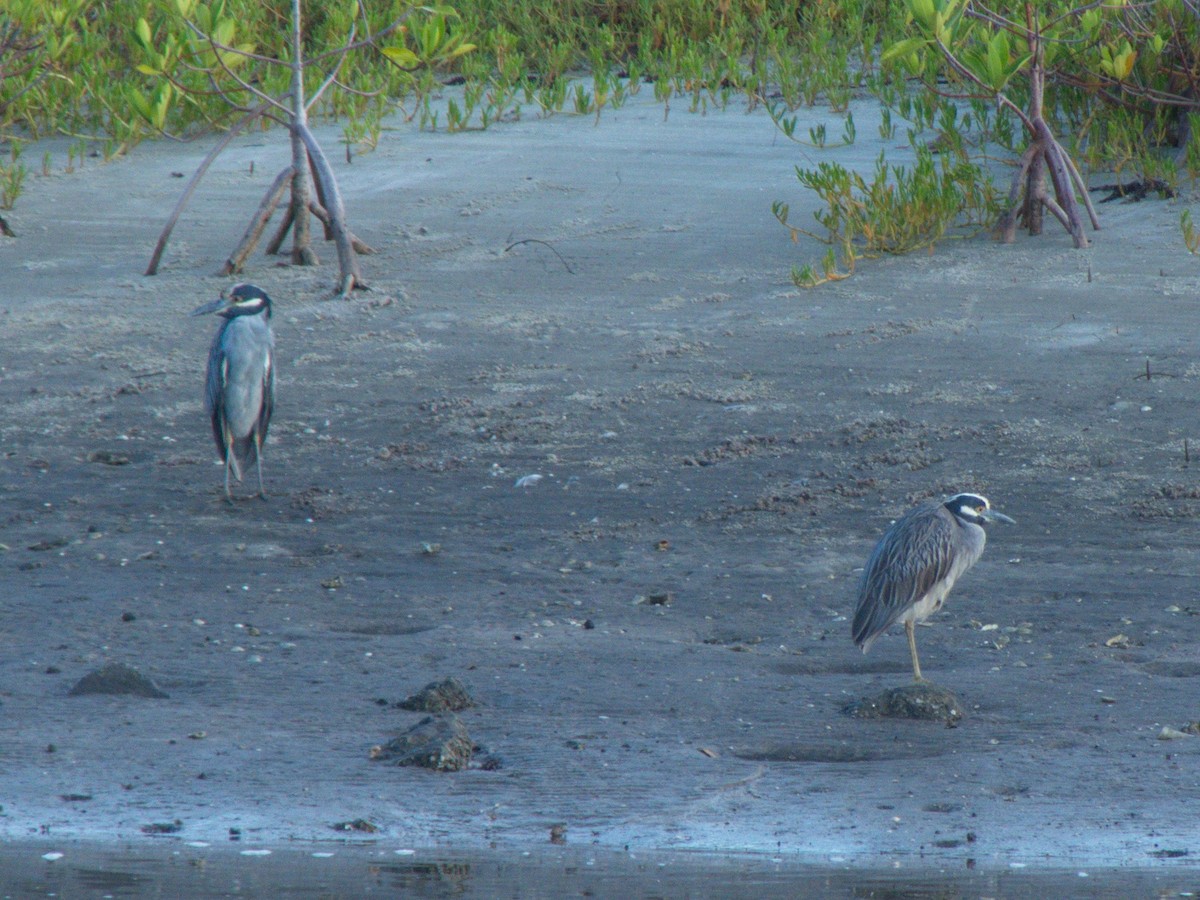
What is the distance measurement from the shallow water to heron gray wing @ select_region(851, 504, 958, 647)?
4.53 ft

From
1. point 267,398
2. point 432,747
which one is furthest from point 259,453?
point 432,747

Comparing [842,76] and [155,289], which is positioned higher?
[842,76]

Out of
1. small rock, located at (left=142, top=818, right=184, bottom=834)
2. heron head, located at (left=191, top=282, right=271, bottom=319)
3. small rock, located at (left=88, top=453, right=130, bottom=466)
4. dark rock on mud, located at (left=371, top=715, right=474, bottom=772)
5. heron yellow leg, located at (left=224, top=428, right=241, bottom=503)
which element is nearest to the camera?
small rock, located at (left=142, top=818, right=184, bottom=834)


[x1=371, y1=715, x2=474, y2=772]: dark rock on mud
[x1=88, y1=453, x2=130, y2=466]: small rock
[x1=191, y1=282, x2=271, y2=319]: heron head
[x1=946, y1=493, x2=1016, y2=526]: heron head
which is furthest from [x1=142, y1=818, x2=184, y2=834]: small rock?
[x1=191, y1=282, x2=271, y2=319]: heron head

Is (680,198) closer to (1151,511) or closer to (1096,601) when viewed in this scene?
(1151,511)

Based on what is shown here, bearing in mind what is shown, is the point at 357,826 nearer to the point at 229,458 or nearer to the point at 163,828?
the point at 163,828

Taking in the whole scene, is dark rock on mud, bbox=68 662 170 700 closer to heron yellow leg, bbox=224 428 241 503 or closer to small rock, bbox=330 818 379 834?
small rock, bbox=330 818 379 834

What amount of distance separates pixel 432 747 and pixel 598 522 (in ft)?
7.75

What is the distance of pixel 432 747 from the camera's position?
177 inches

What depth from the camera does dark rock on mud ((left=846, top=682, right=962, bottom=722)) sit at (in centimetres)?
480

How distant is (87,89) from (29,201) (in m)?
1.86

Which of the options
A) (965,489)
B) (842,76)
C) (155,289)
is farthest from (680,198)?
(965,489)

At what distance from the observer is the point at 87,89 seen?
12.2m

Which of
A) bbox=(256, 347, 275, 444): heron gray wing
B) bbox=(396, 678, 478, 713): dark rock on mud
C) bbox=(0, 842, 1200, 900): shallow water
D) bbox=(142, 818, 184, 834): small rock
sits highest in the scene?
bbox=(256, 347, 275, 444): heron gray wing
